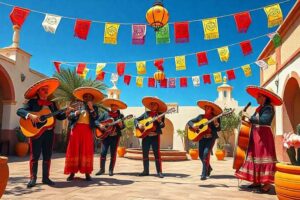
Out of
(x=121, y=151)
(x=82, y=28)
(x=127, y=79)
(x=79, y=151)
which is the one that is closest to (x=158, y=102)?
(x=79, y=151)

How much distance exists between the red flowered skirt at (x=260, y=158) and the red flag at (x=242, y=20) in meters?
4.43

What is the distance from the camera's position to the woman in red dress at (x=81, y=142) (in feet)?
22.6

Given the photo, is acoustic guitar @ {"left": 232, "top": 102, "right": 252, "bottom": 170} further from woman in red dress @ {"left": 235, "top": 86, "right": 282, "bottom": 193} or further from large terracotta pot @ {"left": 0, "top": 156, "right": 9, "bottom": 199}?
large terracotta pot @ {"left": 0, "top": 156, "right": 9, "bottom": 199}

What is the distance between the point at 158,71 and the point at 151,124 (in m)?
6.16

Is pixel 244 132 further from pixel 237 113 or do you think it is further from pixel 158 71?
pixel 237 113

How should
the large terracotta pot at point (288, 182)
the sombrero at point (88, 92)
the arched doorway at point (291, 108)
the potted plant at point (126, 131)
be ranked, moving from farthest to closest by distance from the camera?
the potted plant at point (126, 131)
the arched doorway at point (291, 108)
the sombrero at point (88, 92)
the large terracotta pot at point (288, 182)

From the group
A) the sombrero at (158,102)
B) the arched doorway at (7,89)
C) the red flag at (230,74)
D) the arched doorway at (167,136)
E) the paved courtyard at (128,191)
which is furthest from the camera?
the arched doorway at (167,136)

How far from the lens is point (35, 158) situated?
6355mm

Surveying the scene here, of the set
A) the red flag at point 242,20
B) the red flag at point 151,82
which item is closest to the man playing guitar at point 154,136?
the red flag at point 242,20

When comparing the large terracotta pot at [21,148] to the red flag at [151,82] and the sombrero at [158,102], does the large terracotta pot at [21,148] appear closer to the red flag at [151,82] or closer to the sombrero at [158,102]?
the red flag at [151,82]

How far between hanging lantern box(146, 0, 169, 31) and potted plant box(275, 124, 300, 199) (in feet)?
15.7

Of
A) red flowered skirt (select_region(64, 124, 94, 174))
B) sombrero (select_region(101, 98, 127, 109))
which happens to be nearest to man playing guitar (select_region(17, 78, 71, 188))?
red flowered skirt (select_region(64, 124, 94, 174))

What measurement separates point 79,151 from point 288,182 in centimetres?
431

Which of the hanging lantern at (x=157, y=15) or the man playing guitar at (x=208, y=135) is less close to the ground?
the hanging lantern at (x=157, y=15)
